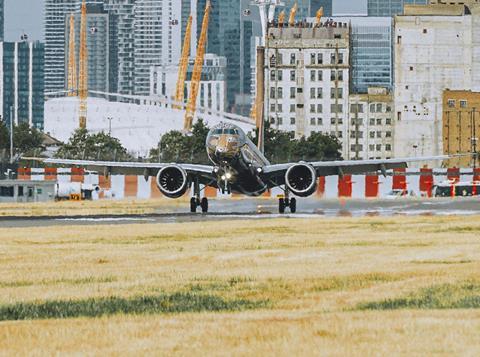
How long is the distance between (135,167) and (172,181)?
6.04 m

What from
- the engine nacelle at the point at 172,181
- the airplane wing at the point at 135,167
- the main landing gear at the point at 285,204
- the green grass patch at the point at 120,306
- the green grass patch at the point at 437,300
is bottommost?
the green grass patch at the point at 120,306

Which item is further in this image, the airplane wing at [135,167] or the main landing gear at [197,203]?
the main landing gear at [197,203]

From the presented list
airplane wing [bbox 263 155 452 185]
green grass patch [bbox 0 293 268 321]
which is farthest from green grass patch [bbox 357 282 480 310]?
airplane wing [bbox 263 155 452 185]

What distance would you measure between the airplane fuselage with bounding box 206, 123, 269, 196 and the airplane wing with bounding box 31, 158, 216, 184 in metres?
1.33

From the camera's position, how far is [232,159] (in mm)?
65375

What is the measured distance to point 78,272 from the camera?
30016 mm

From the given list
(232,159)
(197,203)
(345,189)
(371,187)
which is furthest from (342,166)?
(371,187)

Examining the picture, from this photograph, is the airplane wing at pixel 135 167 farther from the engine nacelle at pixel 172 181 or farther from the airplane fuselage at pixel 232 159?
the airplane fuselage at pixel 232 159

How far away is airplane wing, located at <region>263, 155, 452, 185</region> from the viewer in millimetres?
69312

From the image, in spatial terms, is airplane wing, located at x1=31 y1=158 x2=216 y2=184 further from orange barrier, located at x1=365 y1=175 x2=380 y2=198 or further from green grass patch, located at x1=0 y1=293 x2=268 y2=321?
green grass patch, located at x1=0 y1=293 x2=268 y2=321

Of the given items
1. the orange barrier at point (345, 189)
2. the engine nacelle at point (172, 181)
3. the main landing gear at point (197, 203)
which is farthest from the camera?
the orange barrier at point (345, 189)

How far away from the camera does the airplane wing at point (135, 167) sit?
226 feet

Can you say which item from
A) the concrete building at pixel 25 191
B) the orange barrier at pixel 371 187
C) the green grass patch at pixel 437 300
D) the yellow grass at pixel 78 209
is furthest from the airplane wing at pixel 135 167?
the green grass patch at pixel 437 300

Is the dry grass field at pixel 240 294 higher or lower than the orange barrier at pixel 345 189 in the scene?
lower
